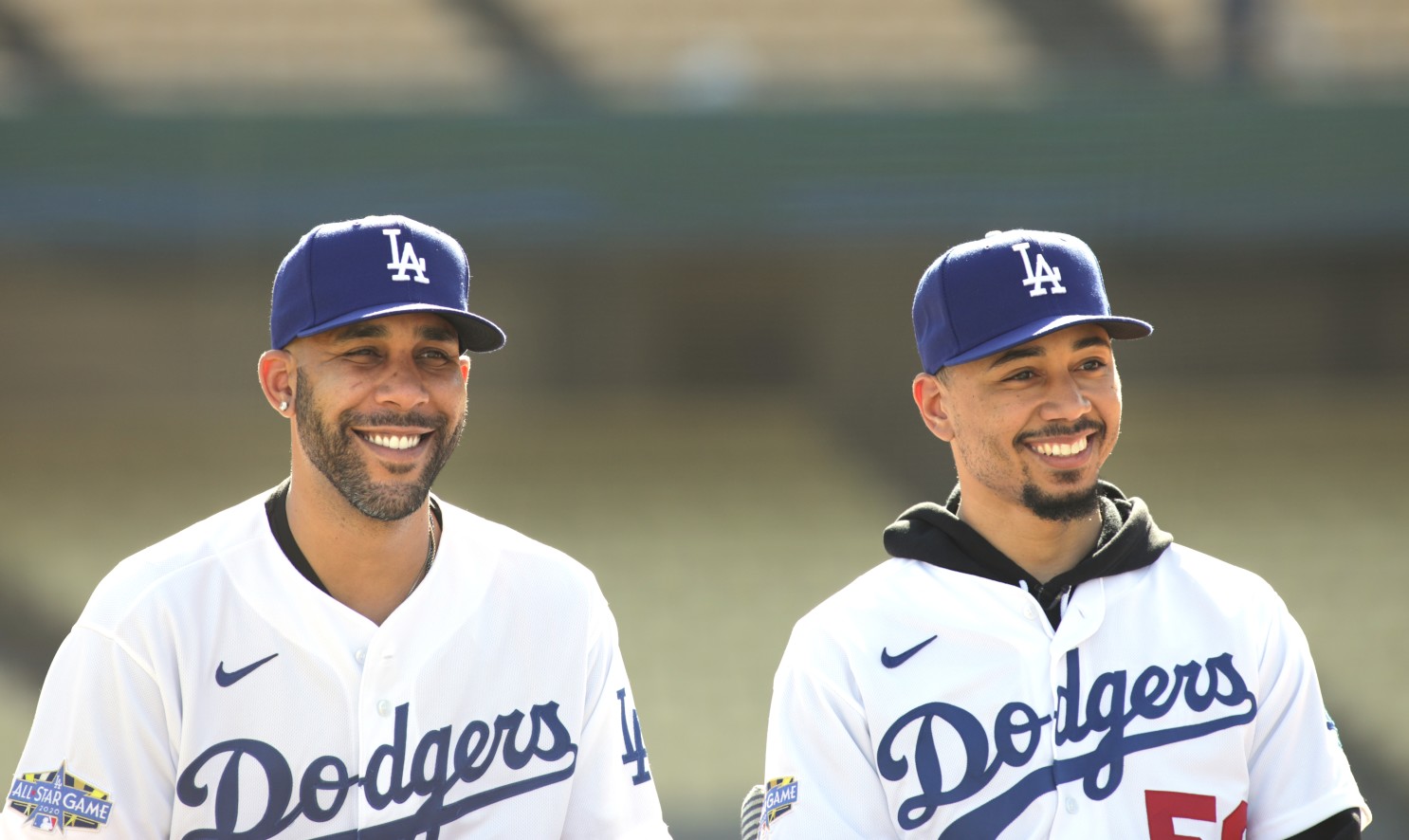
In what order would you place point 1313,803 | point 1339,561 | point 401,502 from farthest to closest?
1. point 1339,561
2. point 401,502
3. point 1313,803

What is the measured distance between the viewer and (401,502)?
235cm

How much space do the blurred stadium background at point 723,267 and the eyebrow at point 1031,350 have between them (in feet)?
14.5

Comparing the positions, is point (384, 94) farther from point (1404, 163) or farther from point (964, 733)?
point (964, 733)

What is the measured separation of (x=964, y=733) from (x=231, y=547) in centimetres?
115

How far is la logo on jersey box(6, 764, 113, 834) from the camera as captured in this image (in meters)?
2.16

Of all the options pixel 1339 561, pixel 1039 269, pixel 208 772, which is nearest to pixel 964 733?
pixel 1039 269

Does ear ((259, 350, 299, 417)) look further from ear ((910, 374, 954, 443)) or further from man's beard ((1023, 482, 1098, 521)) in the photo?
man's beard ((1023, 482, 1098, 521))

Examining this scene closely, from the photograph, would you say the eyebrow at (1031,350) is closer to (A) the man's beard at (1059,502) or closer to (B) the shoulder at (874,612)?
(A) the man's beard at (1059,502)

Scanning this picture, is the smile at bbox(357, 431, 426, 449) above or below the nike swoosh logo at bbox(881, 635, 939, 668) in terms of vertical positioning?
above

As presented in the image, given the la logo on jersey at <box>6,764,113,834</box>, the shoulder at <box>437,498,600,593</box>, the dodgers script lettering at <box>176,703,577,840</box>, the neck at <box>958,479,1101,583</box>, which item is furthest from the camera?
the shoulder at <box>437,498,600,593</box>

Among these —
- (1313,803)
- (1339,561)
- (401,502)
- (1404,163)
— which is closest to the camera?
(1313,803)

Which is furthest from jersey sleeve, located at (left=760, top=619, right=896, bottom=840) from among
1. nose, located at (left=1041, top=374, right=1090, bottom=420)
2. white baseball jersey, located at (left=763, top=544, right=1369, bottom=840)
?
nose, located at (left=1041, top=374, right=1090, bottom=420)

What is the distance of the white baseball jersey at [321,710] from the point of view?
7.30 feet

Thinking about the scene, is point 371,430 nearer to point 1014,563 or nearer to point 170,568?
point 170,568
